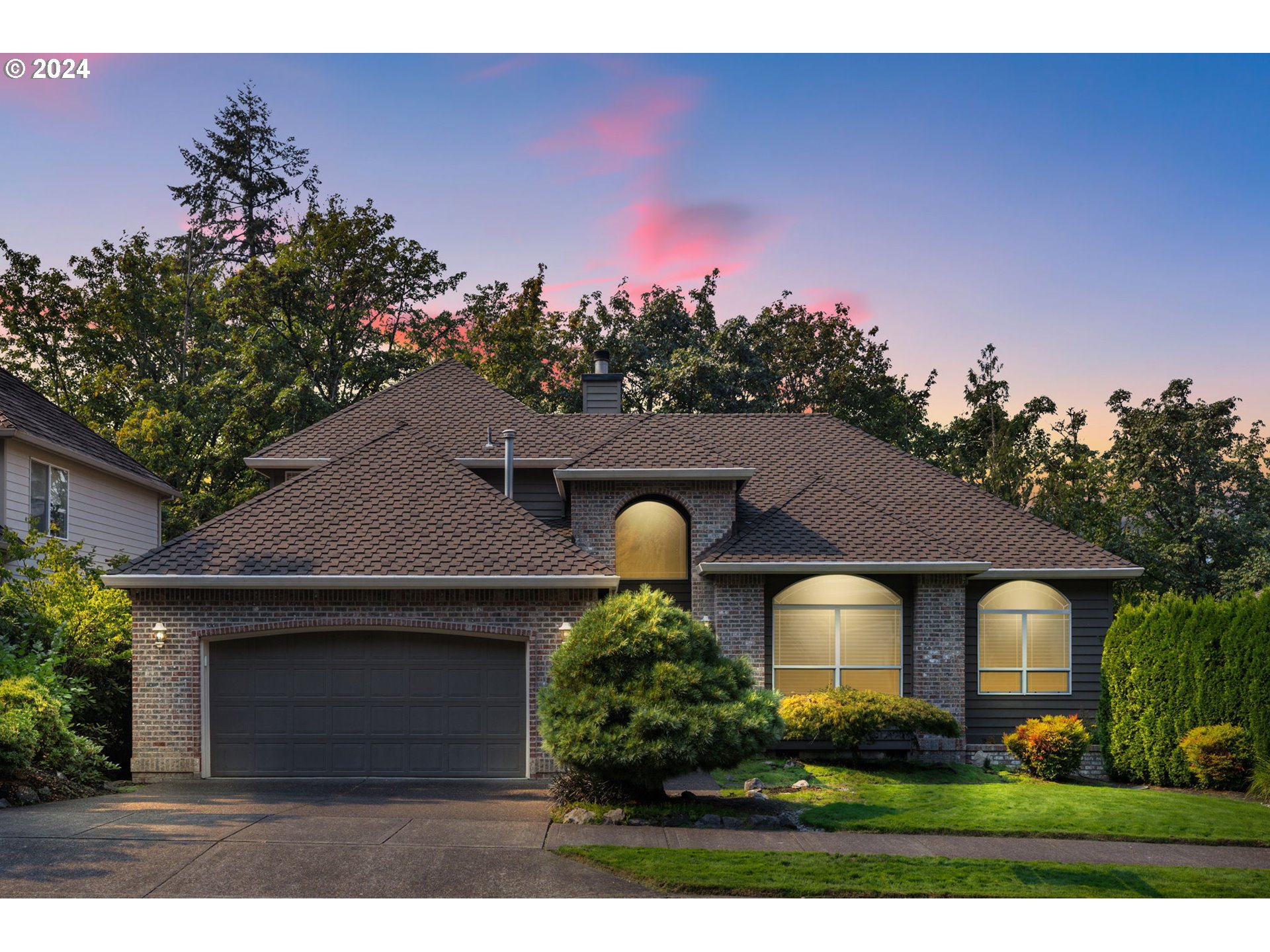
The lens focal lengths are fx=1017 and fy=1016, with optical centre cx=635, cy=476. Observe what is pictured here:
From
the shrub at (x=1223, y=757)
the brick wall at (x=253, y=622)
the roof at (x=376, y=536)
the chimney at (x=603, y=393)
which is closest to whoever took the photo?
the brick wall at (x=253, y=622)

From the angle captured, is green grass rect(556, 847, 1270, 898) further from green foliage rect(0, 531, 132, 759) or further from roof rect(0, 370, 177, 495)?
roof rect(0, 370, 177, 495)

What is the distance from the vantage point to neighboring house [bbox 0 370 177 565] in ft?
63.2

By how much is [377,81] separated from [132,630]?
8.75m

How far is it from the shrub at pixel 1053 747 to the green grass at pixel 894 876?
6919mm

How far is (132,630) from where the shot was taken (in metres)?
14.9

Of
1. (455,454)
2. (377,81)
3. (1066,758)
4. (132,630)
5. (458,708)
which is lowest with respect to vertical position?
(1066,758)

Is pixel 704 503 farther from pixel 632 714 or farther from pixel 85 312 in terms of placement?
pixel 85 312

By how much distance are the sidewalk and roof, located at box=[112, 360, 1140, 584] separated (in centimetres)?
462

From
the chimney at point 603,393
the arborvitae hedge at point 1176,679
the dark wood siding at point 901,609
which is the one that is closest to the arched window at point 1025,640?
the arborvitae hedge at point 1176,679

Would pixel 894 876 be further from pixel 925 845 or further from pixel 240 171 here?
pixel 240 171

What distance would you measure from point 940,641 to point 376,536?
32.3 ft

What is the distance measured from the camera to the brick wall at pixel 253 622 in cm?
1455

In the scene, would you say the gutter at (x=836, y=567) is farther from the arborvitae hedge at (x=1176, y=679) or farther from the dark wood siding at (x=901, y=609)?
the arborvitae hedge at (x=1176, y=679)

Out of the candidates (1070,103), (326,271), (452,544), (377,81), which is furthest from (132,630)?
(326,271)
